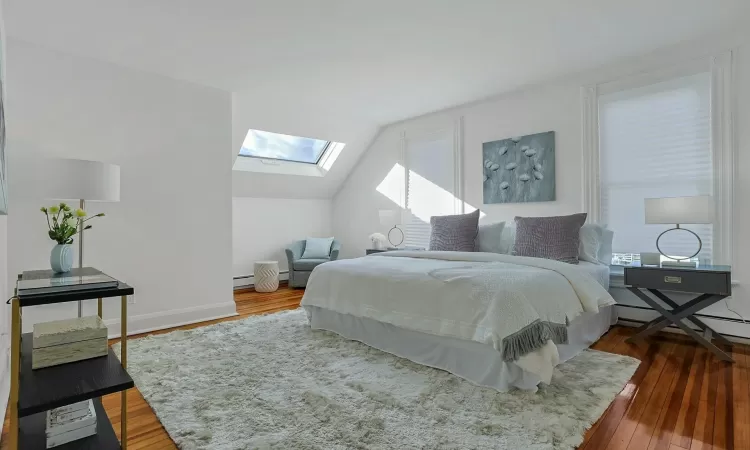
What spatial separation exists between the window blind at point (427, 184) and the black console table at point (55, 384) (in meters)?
3.70

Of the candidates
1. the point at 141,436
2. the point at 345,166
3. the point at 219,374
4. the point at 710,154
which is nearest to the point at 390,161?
the point at 345,166

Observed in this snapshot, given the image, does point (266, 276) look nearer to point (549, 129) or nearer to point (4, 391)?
point (4, 391)

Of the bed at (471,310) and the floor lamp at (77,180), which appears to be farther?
the floor lamp at (77,180)

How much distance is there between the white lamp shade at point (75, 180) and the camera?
2.38 meters

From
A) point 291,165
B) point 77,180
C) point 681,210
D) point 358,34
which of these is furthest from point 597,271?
point 291,165

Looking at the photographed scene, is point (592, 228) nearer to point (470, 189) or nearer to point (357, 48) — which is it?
point (470, 189)

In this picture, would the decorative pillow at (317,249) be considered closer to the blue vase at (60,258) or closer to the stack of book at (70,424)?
the blue vase at (60,258)

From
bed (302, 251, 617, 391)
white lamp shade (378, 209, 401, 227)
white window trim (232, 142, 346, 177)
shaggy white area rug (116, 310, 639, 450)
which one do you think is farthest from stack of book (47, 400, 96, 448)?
white window trim (232, 142, 346, 177)

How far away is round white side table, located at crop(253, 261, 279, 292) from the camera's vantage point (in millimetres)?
5344

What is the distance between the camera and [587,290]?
2.61 meters

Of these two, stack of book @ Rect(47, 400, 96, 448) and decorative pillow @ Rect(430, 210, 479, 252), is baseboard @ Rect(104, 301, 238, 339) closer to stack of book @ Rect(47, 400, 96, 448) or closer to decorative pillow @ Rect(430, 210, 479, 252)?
stack of book @ Rect(47, 400, 96, 448)

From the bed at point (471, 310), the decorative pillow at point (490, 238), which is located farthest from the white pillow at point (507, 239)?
the bed at point (471, 310)

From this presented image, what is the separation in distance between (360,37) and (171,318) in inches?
117

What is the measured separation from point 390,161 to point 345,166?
30.6 inches
